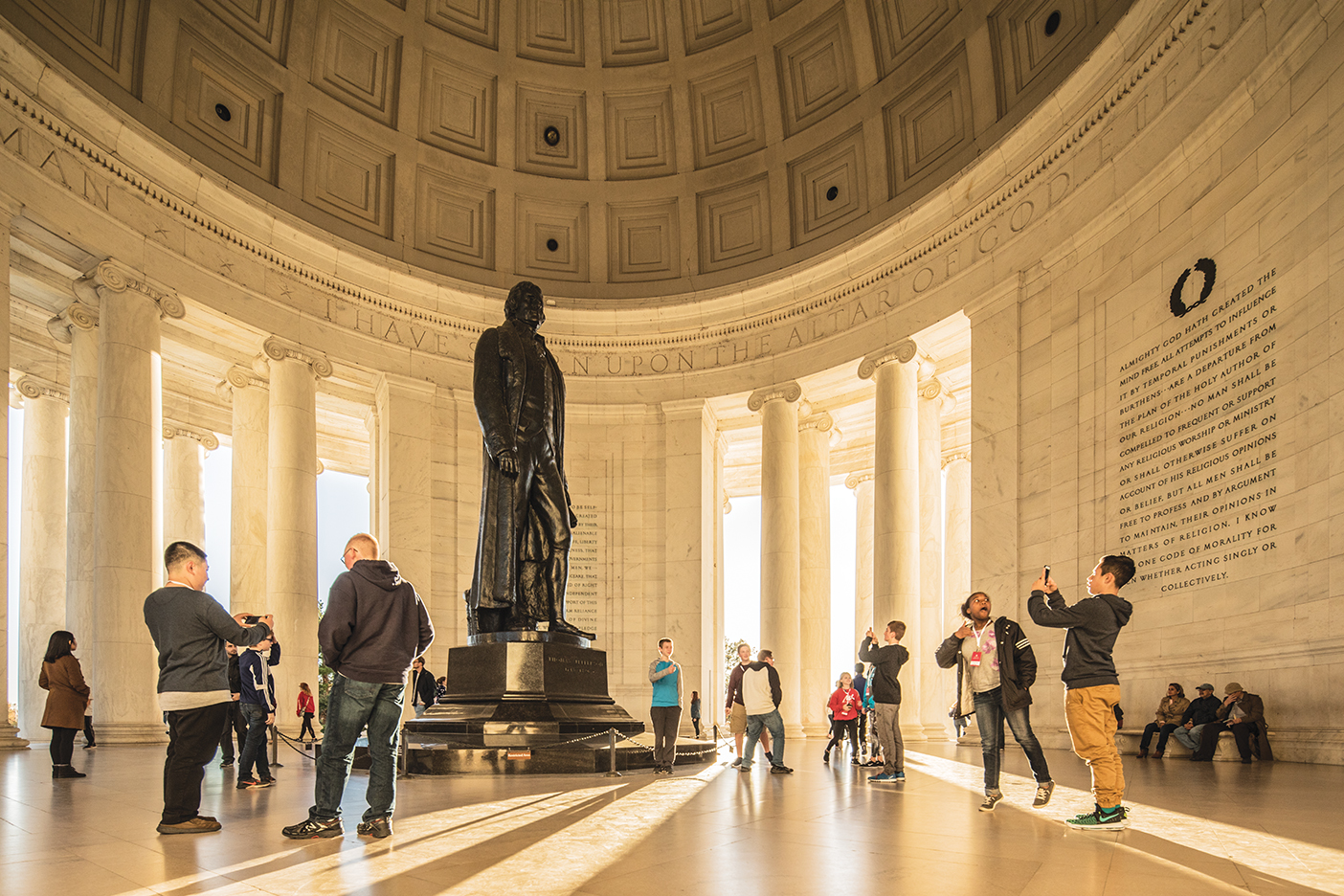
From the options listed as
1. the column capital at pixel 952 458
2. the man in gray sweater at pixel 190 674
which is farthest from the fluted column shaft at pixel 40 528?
the column capital at pixel 952 458

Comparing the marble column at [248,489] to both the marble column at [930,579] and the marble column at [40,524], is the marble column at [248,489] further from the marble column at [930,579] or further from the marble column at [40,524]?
the marble column at [930,579]

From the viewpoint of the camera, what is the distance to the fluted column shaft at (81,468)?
18672 millimetres

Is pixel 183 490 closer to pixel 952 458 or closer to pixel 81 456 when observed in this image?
pixel 81 456

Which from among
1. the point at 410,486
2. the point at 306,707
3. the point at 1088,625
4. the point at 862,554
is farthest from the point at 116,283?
the point at 862,554

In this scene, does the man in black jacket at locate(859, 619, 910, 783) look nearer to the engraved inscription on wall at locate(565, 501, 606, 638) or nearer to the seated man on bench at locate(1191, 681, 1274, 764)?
the seated man on bench at locate(1191, 681, 1274, 764)

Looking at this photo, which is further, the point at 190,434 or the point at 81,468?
the point at 190,434

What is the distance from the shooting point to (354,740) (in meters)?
6.93

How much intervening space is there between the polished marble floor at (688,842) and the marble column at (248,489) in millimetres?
13716

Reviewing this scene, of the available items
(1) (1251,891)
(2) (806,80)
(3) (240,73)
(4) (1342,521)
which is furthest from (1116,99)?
(3) (240,73)

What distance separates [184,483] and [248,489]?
5.00 meters

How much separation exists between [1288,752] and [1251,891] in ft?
28.5

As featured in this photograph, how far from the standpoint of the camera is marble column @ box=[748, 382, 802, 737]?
2538cm

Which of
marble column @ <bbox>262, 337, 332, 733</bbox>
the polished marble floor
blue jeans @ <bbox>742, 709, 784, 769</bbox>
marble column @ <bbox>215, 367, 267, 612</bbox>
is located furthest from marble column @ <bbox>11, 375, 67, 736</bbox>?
blue jeans @ <bbox>742, 709, 784, 769</bbox>

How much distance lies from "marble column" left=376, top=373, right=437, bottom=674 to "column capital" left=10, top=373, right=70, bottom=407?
8.10 metres
